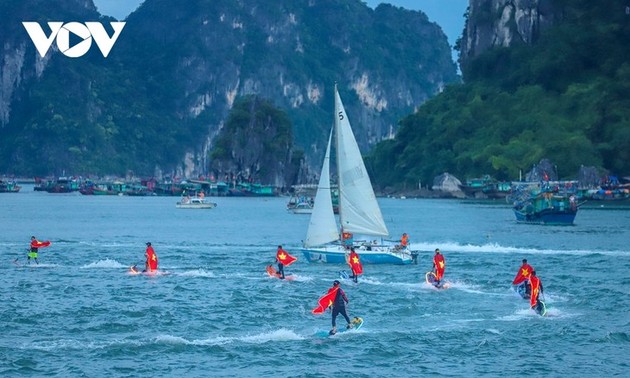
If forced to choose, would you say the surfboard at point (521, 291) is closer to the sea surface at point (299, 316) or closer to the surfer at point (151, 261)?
the sea surface at point (299, 316)

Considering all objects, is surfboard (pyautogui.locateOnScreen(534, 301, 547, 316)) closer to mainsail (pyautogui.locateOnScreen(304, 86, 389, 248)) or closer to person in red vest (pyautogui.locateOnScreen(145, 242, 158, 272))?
mainsail (pyautogui.locateOnScreen(304, 86, 389, 248))

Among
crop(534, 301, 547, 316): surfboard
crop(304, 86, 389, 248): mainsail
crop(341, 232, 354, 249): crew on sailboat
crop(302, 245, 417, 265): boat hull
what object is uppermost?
crop(304, 86, 389, 248): mainsail

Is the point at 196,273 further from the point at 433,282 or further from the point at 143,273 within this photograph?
the point at 433,282

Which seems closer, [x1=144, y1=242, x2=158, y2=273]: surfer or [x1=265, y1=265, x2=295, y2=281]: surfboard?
[x1=265, y1=265, x2=295, y2=281]: surfboard

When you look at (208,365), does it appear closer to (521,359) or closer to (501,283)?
(521,359)

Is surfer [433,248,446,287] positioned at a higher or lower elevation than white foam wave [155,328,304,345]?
higher

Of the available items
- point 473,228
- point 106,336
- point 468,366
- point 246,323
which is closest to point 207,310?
point 246,323

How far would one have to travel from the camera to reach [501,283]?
234ft

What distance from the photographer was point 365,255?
79.6 meters

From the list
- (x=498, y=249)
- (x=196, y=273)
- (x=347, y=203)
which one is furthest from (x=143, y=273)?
(x=498, y=249)

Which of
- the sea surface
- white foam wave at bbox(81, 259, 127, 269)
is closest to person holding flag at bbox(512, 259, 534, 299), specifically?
the sea surface

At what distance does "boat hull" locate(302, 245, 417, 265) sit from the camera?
7881 cm

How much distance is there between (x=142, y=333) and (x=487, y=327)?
50.6 ft

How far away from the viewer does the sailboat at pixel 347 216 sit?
79.1 m
